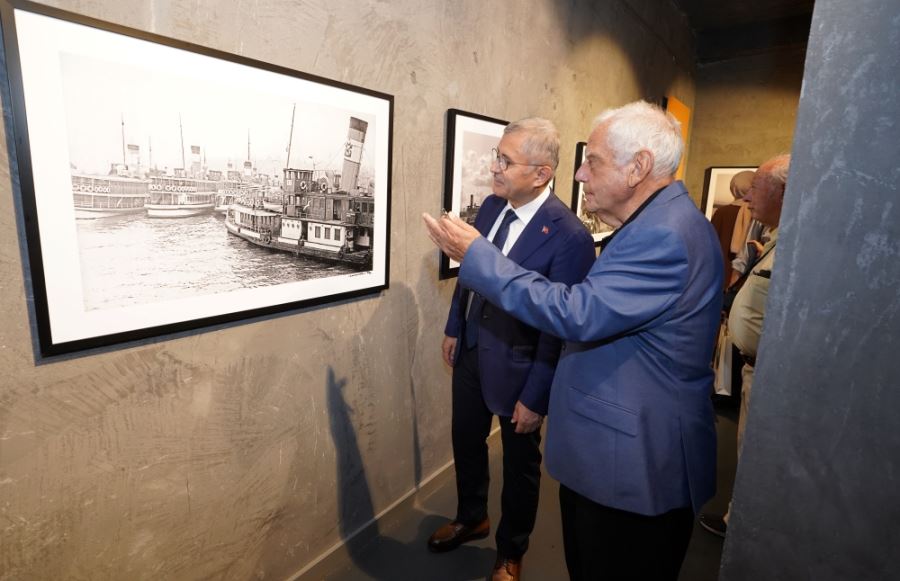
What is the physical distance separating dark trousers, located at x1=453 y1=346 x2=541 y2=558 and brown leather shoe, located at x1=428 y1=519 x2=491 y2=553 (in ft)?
0.12

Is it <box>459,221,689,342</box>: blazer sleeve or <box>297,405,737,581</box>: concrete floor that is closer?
<box>459,221,689,342</box>: blazer sleeve

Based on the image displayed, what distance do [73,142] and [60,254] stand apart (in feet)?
0.87

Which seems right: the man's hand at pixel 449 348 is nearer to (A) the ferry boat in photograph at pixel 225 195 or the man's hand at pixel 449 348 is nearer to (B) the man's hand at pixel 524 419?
(B) the man's hand at pixel 524 419

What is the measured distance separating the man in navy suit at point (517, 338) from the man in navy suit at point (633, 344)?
425 millimetres

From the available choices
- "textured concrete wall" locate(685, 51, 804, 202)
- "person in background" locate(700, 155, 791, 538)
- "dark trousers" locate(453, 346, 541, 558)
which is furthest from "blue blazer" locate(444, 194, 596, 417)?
"textured concrete wall" locate(685, 51, 804, 202)

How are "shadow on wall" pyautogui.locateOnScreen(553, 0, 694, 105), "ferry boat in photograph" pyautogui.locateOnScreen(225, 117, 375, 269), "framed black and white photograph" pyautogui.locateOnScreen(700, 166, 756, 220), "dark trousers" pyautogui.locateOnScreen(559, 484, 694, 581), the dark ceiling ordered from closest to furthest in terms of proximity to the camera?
"dark trousers" pyautogui.locateOnScreen(559, 484, 694, 581), "ferry boat in photograph" pyautogui.locateOnScreen(225, 117, 375, 269), "shadow on wall" pyautogui.locateOnScreen(553, 0, 694, 105), the dark ceiling, "framed black and white photograph" pyautogui.locateOnScreen(700, 166, 756, 220)

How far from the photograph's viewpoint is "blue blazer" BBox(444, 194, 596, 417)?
5.89 feet

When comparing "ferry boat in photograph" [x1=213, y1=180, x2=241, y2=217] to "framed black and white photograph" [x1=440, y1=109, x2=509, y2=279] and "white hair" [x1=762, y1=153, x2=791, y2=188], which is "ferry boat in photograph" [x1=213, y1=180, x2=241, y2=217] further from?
"white hair" [x1=762, y1=153, x2=791, y2=188]

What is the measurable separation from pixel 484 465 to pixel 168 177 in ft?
5.71

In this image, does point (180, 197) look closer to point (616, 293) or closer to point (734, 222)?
point (616, 293)

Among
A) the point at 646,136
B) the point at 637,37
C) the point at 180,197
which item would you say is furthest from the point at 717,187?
the point at 180,197

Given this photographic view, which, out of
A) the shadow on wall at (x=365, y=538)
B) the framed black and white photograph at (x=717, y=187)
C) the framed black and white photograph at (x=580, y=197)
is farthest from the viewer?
the framed black and white photograph at (x=717, y=187)

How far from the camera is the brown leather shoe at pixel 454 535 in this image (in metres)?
A: 2.24

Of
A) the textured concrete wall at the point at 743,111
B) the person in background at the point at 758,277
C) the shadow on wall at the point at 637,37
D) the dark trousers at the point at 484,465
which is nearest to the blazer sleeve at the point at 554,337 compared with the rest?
the dark trousers at the point at 484,465
